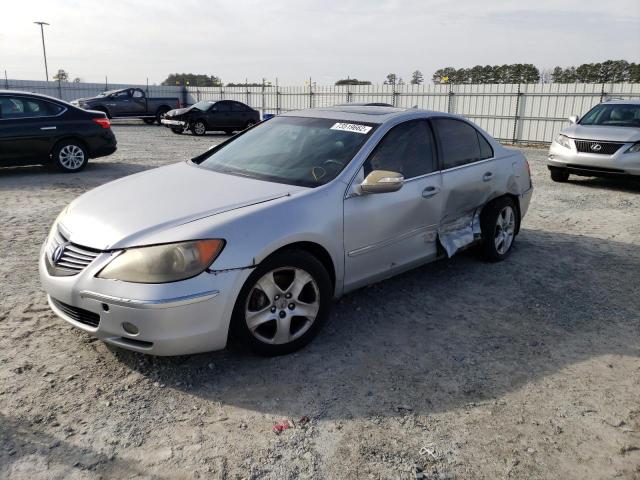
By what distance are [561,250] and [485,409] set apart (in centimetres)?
364

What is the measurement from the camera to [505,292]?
4.81 metres

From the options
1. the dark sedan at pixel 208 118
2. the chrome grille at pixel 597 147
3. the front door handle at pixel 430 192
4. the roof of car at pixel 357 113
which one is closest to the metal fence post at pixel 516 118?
the chrome grille at pixel 597 147

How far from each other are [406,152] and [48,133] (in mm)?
7998

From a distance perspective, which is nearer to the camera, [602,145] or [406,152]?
[406,152]

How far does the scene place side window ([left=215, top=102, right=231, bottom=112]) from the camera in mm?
21359

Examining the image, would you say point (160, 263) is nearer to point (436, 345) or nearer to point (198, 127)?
point (436, 345)

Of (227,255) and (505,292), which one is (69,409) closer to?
(227,255)

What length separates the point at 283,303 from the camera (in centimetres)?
343

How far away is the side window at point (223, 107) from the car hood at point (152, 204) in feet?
58.8

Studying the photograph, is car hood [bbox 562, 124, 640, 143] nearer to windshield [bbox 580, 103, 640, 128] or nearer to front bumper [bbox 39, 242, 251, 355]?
windshield [bbox 580, 103, 640, 128]

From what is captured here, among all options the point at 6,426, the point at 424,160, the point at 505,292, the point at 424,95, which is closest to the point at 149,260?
the point at 6,426

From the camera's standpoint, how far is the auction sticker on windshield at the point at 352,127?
420cm

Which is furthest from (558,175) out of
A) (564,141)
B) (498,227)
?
(498,227)

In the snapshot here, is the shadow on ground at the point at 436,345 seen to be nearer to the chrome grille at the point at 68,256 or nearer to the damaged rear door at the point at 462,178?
the damaged rear door at the point at 462,178
